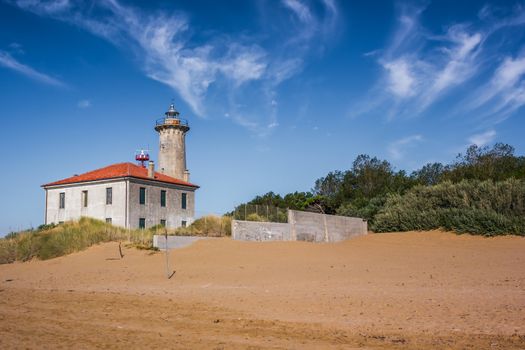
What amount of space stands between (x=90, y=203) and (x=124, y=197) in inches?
142

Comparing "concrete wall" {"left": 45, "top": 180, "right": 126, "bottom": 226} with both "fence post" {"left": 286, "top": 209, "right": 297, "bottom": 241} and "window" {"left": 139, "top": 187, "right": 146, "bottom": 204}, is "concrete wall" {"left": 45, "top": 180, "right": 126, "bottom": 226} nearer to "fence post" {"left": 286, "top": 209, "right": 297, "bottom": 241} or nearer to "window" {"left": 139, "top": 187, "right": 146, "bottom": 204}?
"window" {"left": 139, "top": 187, "right": 146, "bottom": 204}

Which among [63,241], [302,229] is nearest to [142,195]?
[63,241]

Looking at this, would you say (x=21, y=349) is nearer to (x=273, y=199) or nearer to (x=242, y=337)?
(x=242, y=337)

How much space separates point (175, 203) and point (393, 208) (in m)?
17.5

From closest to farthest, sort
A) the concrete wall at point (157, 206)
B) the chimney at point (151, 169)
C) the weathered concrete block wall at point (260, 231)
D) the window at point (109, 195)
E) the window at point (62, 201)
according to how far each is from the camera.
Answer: the weathered concrete block wall at point (260, 231)
the concrete wall at point (157, 206)
the window at point (109, 195)
the chimney at point (151, 169)
the window at point (62, 201)

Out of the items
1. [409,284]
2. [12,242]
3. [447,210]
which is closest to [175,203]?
[12,242]

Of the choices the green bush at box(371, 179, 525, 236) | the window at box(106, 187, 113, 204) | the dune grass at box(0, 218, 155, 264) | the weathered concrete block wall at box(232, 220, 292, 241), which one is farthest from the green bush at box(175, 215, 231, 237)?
the window at box(106, 187, 113, 204)

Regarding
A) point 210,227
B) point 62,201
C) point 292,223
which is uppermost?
point 62,201

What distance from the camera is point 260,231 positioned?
868 inches

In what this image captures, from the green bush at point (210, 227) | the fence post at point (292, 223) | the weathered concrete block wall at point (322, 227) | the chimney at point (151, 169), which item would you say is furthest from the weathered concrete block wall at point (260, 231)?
the chimney at point (151, 169)

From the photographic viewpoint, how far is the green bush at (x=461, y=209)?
77.3 ft

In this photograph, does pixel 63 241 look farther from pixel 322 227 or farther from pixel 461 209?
pixel 461 209

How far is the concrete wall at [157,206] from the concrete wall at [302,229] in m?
14.9

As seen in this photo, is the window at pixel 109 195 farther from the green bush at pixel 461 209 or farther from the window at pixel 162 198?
the green bush at pixel 461 209
